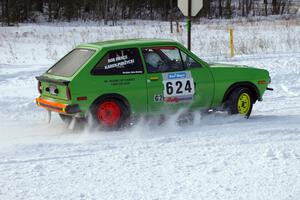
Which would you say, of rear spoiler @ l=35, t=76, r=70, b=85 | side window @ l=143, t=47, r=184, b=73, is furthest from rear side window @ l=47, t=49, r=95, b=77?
side window @ l=143, t=47, r=184, b=73

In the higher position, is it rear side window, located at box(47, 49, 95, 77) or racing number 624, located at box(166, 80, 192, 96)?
rear side window, located at box(47, 49, 95, 77)

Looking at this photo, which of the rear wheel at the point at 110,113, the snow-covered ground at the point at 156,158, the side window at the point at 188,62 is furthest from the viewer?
the side window at the point at 188,62

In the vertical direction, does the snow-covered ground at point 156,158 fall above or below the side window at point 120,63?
below

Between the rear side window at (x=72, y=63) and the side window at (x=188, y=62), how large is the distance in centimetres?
157

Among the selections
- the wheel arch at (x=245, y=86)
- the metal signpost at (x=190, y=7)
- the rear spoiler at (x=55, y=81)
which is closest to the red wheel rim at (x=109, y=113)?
the rear spoiler at (x=55, y=81)

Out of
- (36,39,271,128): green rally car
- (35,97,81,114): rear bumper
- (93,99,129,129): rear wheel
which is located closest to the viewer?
(35,97,81,114): rear bumper

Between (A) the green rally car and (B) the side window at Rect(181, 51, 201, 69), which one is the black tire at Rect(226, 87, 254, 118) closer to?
(A) the green rally car

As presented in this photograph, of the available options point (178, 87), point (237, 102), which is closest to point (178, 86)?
point (178, 87)

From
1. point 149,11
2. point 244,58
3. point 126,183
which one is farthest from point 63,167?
point 149,11

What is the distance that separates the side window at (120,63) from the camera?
8.87m

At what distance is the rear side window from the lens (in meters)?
8.90

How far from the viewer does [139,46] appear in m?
9.19

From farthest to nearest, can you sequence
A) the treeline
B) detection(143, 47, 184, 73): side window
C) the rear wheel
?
the treeline < detection(143, 47, 184, 73): side window < the rear wheel

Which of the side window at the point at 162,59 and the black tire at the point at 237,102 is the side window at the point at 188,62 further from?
the black tire at the point at 237,102
